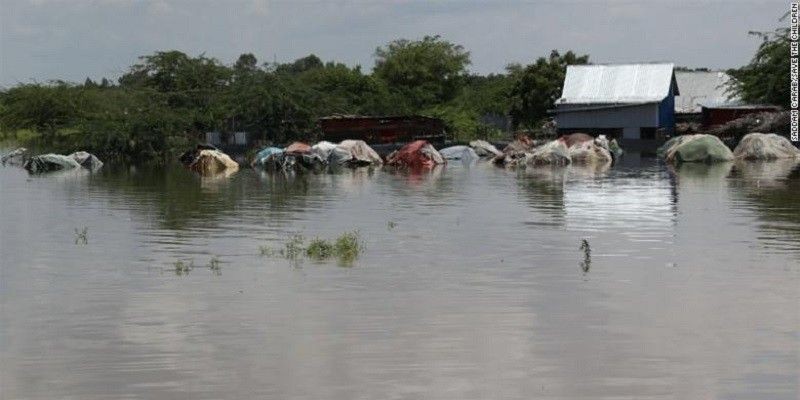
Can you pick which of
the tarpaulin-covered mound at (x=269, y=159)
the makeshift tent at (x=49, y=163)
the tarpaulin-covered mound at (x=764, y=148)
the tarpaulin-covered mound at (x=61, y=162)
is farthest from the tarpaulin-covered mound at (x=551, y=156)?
the makeshift tent at (x=49, y=163)

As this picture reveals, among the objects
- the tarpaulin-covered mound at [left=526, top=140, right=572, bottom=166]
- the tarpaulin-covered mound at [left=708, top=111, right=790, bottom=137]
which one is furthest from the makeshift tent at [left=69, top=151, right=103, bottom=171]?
the tarpaulin-covered mound at [left=708, top=111, right=790, bottom=137]

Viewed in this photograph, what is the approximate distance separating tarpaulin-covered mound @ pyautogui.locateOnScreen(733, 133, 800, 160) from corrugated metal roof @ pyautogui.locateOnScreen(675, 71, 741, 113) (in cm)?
1776

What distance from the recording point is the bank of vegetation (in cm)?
5578

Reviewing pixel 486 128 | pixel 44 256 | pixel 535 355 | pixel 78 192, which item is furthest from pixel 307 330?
pixel 486 128

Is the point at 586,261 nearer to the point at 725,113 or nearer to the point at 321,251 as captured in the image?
the point at 321,251

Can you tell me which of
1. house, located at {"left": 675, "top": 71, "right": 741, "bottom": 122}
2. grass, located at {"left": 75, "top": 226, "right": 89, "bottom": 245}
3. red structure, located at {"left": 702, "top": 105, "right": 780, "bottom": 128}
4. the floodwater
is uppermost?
house, located at {"left": 675, "top": 71, "right": 741, "bottom": 122}

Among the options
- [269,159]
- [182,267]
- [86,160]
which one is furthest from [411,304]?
[86,160]

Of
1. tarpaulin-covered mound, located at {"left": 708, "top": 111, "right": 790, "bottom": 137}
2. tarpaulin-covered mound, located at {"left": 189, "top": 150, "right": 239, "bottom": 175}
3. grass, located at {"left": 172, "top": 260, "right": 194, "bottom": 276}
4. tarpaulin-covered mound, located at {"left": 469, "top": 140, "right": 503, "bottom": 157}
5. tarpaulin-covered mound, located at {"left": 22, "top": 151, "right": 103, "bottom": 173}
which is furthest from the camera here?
tarpaulin-covered mound, located at {"left": 469, "top": 140, "right": 503, "bottom": 157}

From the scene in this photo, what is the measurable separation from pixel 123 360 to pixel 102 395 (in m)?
1.12

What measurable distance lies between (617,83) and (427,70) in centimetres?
2485

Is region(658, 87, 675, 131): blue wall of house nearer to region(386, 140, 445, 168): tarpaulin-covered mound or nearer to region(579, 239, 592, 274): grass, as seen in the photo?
region(386, 140, 445, 168): tarpaulin-covered mound

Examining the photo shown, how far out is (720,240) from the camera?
18.9m

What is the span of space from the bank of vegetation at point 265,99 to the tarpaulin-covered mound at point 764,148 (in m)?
10.6

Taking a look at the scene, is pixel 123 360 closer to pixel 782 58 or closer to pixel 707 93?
pixel 782 58
